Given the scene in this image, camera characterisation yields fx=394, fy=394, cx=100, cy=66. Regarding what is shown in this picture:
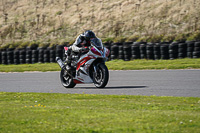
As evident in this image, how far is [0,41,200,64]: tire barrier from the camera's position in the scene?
73.6 feet

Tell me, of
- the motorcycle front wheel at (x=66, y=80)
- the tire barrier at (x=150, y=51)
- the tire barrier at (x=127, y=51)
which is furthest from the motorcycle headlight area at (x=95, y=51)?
the tire barrier at (x=127, y=51)

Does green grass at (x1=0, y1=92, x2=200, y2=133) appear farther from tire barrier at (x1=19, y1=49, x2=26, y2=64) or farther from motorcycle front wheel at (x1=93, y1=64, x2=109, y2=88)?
tire barrier at (x1=19, y1=49, x2=26, y2=64)

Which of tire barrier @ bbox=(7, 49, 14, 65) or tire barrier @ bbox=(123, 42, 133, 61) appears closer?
tire barrier @ bbox=(123, 42, 133, 61)

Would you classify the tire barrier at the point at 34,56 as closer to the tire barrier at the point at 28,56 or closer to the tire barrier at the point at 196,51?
the tire barrier at the point at 28,56

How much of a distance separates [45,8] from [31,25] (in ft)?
14.3

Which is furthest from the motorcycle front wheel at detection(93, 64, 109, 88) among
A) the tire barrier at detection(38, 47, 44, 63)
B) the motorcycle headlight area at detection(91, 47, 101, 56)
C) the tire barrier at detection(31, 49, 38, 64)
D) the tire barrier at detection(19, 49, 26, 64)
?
the tire barrier at detection(19, 49, 26, 64)

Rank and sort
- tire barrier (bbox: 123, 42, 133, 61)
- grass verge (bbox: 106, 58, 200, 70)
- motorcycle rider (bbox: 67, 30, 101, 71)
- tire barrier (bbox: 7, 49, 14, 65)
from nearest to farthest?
motorcycle rider (bbox: 67, 30, 101, 71), grass verge (bbox: 106, 58, 200, 70), tire barrier (bbox: 123, 42, 133, 61), tire barrier (bbox: 7, 49, 14, 65)

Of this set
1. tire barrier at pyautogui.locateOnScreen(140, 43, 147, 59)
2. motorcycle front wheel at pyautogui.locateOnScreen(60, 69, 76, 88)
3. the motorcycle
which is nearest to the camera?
the motorcycle

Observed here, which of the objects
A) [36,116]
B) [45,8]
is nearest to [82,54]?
[36,116]

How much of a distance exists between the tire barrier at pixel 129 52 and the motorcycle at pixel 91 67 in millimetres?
11569

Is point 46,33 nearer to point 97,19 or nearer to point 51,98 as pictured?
point 97,19

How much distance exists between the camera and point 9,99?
9250mm

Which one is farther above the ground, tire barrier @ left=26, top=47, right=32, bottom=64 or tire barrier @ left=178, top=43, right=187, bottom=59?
tire barrier @ left=178, top=43, right=187, bottom=59

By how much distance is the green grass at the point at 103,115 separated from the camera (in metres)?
5.43
